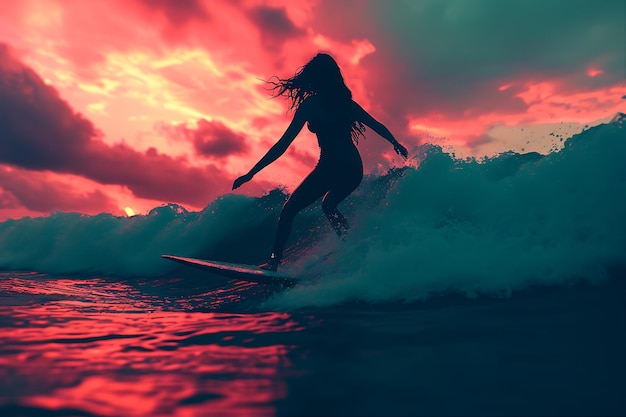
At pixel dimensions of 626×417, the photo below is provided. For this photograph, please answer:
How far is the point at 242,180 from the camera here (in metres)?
4.64

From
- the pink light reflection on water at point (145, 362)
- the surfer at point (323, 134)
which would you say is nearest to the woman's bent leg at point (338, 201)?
the surfer at point (323, 134)

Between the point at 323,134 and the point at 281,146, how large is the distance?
0.49 m

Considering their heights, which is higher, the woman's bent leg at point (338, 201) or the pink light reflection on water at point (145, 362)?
the woman's bent leg at point (338, 201)

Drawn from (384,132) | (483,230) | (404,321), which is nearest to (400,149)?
(384,132)

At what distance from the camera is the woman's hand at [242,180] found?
462 centimetres

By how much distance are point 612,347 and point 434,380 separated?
1.15m

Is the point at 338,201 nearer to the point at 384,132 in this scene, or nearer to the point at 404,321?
the point at 384,132

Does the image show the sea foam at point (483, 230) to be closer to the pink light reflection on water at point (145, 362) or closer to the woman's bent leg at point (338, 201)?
the woman's bent leg at point (338, 201)

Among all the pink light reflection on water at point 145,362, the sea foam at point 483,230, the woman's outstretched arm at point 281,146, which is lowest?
the pink light reflection on water at point 145,362

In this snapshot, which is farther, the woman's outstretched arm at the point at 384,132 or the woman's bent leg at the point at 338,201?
the woman's outstretched arm at the point at 384,132

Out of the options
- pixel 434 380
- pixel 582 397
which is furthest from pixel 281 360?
pixel 582 397

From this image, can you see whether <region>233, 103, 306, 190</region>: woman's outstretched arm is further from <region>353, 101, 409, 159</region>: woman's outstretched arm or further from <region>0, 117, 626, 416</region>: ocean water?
<region>0, 117, 626, 416</region>: ocean water

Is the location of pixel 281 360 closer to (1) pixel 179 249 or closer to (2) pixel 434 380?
(2) pixel 434 380

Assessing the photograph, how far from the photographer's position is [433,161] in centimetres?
621
